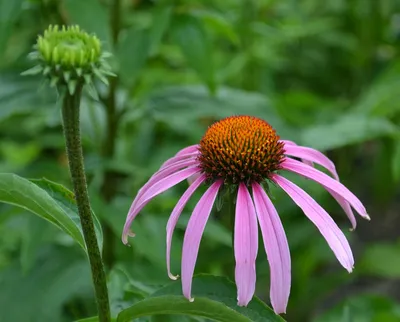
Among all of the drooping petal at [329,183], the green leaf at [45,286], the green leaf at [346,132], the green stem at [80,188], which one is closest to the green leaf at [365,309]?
the green leaf at [346,132]

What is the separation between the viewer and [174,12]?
3.98 ft

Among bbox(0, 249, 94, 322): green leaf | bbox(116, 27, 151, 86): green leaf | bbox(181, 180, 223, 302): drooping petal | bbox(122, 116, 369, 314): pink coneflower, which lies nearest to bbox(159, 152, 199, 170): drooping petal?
bbox(122, 116, 369, 314): pink coneflower

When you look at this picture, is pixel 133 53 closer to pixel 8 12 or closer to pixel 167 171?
pixel 8 12

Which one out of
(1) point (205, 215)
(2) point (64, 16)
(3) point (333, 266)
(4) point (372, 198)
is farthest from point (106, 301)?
(4) point (372, 198)

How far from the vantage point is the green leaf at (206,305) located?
0.60m

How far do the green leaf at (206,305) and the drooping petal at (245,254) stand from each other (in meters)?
0.02

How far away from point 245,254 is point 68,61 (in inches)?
8.0

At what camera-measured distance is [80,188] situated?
0.59m

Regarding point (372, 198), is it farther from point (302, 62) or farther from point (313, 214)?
point (313, 214)

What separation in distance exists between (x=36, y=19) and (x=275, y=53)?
0.84m

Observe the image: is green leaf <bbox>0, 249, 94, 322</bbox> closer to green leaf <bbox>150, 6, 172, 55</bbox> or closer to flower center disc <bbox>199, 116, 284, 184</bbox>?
green leaf <bbox>150, 6, 172, 55</bbox>

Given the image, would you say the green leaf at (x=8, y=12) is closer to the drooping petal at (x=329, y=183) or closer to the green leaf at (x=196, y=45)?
the green leaf at (x=196, y=45)

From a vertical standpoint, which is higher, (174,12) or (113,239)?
(174,12)

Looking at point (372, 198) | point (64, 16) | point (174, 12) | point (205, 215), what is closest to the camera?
point (205, 215)
